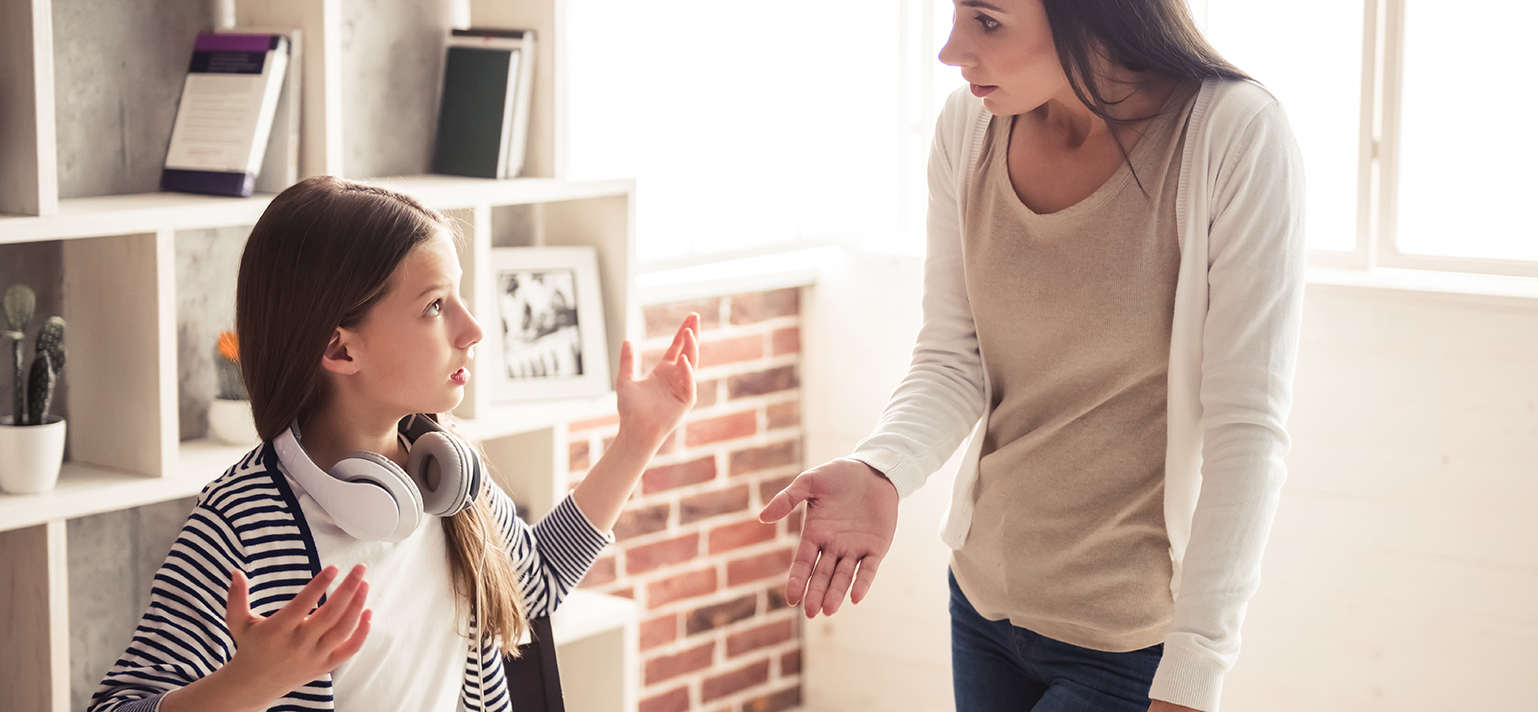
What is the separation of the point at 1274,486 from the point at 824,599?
46cm

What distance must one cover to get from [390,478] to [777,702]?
244cm

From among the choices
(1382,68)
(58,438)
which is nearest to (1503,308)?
(1382,68)

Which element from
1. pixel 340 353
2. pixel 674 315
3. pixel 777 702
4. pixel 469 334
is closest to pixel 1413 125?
pixel 674 315

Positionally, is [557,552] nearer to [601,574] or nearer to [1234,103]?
[1234,103]

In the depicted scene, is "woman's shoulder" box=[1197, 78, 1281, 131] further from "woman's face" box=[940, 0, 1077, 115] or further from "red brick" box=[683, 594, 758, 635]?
"red brick" box=[683, 594, 758, 635]

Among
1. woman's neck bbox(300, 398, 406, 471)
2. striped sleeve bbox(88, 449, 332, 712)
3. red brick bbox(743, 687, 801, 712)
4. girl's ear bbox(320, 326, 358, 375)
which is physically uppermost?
girl's ear bbox(320, 326, 358, 375)

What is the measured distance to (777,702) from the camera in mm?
3707

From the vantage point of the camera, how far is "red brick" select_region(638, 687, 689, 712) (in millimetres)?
3352

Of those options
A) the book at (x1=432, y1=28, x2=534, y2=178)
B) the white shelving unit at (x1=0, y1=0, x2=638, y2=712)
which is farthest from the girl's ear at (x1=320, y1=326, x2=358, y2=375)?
the book at (x1=432, y1=28, x2=534, y2=178)

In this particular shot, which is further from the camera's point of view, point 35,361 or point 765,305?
point 765,305

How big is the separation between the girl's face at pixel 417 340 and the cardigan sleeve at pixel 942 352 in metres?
0.46

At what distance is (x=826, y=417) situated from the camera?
3617 mm

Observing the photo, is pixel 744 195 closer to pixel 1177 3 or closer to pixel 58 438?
pixel 58 438

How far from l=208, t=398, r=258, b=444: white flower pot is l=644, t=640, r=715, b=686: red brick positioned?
1.35 meters
